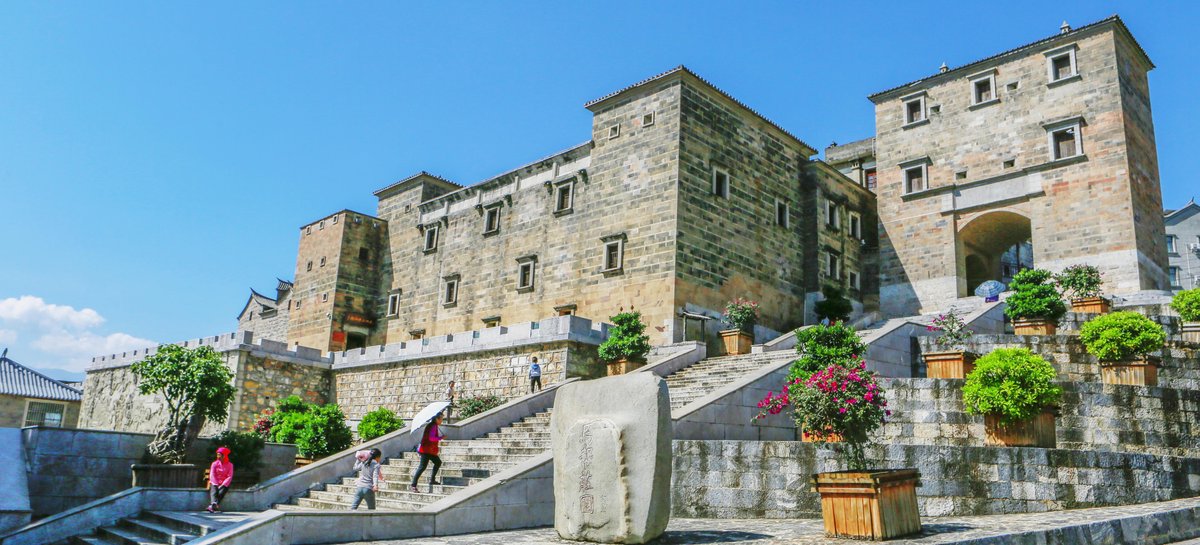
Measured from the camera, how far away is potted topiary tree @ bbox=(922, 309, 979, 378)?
47.4ft

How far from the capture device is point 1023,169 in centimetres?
2666

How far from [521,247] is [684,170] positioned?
739 cm

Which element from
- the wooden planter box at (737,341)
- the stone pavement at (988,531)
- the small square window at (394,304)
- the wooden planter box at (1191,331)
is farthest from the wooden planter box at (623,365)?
the small square window at (394,304)

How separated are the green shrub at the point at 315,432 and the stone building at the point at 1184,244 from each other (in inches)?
2009

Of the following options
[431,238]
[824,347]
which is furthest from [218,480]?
[431,238]

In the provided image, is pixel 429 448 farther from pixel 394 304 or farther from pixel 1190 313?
pixel 394 304

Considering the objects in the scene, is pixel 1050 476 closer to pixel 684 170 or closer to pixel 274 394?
pixel 684 170

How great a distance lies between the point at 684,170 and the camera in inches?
927

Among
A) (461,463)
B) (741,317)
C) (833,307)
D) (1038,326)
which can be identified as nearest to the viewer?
(461,463)

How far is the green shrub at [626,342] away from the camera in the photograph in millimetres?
19359

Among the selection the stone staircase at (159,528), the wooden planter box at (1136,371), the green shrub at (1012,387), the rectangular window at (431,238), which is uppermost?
the rectangular window at (431,238)

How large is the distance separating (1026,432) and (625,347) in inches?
381

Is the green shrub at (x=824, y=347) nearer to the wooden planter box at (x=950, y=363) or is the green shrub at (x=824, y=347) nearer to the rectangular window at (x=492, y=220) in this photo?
the wooden planter box at (x=950, y=363)

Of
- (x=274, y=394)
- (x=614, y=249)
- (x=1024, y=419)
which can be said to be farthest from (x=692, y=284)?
(x=274, y=394)
